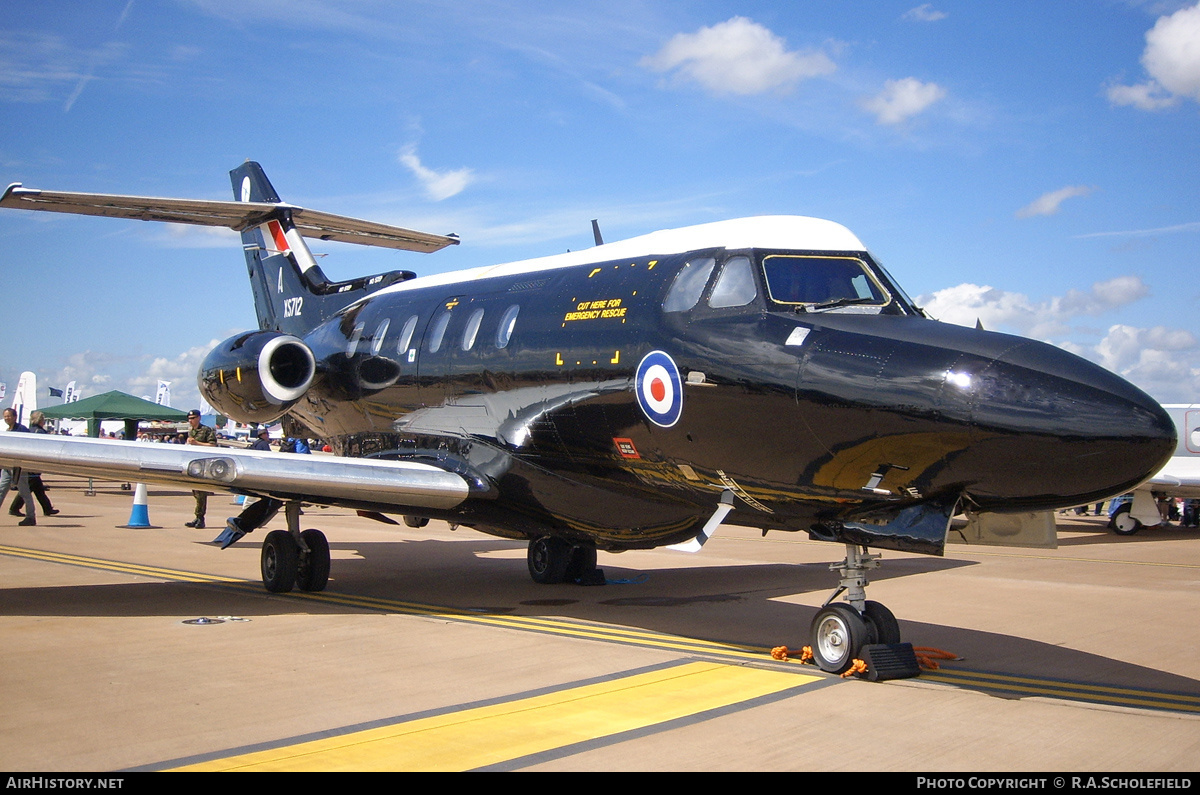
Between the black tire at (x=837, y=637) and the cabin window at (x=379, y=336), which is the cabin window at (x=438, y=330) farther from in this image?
the black tire at (x=837, y=637)

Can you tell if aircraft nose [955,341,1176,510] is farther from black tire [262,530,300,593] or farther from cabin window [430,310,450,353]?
black tire [262,530,300,593]

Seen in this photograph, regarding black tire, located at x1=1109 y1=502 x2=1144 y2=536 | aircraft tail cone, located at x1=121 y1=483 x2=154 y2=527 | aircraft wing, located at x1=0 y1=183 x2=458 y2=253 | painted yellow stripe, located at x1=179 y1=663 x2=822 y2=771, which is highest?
aircraft wing, located at x1=0 y1=183 x2=458 y2=253

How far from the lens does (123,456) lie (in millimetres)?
9570

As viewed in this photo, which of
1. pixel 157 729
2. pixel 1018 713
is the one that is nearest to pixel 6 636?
pixel 157 729

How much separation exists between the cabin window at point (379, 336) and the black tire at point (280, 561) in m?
2.38

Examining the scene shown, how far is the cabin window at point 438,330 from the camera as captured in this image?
11117 mm

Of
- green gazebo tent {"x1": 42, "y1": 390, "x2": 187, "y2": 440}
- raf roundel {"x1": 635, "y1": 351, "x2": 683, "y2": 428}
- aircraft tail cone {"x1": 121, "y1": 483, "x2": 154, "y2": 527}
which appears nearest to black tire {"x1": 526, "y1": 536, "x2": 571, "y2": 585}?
raf roundel {"x1": 635, "y1": 351, "x2": 683, "y2": 428}

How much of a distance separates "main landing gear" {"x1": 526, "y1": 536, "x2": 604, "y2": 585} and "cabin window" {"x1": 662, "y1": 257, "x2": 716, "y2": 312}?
4.92 metres

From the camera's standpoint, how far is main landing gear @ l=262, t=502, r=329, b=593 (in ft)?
37.3

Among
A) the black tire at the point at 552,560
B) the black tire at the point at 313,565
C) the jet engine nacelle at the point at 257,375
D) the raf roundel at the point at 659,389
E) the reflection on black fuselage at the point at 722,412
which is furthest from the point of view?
the black tire at the point at 552,560

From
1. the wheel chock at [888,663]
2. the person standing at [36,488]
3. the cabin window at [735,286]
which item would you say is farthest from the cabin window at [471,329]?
the person standing at [36,488]

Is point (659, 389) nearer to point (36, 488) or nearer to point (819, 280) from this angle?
point (819, 280)

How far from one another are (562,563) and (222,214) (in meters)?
7.84
